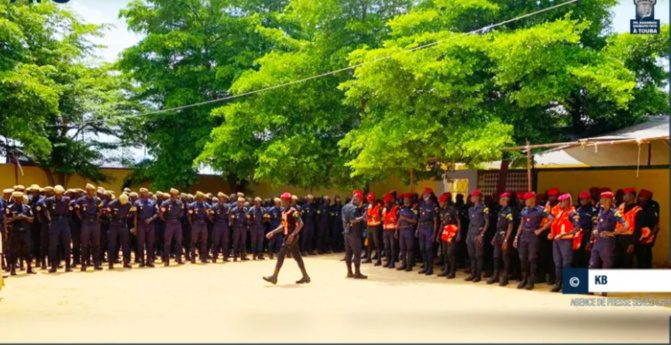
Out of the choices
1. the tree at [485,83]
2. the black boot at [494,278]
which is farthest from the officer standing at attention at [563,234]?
the tree at [485,83]

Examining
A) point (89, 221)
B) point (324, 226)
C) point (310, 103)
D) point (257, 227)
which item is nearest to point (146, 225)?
point (89, 221)

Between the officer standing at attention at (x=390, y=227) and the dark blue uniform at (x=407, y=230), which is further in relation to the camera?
the officer standing at attention at (x=390, y=227)

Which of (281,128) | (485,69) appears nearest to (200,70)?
(281,128)

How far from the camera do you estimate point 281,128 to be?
22.2m

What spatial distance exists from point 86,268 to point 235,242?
159 inches

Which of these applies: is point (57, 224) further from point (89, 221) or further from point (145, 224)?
point (145, 224)

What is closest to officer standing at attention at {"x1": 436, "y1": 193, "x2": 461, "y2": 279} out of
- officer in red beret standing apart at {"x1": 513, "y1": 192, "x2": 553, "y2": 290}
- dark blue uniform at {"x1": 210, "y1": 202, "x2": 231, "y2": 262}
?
officer in red beret standing apart at {"x1": 513, "y1": 192, "x2": 553, "y2": 290}

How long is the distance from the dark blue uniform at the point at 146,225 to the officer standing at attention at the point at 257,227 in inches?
115

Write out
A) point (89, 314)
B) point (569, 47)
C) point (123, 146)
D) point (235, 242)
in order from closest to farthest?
1. point (89, 314)
2. point (569, 47)
3. point (235, 242)
4. point (123, 146)

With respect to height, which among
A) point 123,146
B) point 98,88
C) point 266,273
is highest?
point 98,88

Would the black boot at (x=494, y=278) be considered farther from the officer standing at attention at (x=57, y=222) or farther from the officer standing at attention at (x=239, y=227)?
the officer standing at attention at (x=57, y=222)

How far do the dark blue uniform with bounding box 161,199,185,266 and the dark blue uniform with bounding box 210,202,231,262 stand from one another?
118 centimetres

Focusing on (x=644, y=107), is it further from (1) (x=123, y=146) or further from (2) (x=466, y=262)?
(1) (x=123, y=146)

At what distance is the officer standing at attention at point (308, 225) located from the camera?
2003 centimetres
